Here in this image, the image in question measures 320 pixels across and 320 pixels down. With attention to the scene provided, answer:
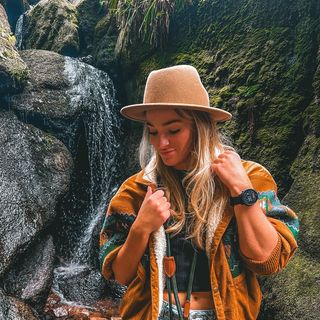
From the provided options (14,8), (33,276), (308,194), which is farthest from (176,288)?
(14,8)

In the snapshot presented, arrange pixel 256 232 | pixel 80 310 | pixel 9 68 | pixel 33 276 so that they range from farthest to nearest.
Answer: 1. pixel 9 68
2. pixel 80 310
3. pixel 33 276
4. pixel 256 232

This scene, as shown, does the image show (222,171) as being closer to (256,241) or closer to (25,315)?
(256,241)

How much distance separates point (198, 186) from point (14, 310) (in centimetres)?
393

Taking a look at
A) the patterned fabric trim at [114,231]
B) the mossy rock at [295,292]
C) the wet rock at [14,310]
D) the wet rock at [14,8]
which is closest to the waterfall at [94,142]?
the wet rock at [14,310]

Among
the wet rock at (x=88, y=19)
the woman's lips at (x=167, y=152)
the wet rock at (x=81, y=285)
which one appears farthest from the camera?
the wet rock at (x=88, y=19)

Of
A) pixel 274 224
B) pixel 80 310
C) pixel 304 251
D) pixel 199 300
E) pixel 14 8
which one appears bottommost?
pixel 80 310

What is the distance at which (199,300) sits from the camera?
1477 mm

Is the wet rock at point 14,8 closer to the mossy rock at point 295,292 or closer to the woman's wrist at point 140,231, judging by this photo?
the mossy rock at point 295,292

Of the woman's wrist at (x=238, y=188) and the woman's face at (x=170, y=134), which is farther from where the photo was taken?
the woman's face at (x=170, y=134)

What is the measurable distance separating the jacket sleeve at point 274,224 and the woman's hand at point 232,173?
0.37ft

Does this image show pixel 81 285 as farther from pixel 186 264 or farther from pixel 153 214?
pixel 153 214

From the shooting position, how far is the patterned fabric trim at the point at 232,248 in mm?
1433

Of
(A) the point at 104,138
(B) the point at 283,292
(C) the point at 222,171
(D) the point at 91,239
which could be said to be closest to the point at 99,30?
(A) the point at 104,138

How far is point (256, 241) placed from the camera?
1.33 metres
